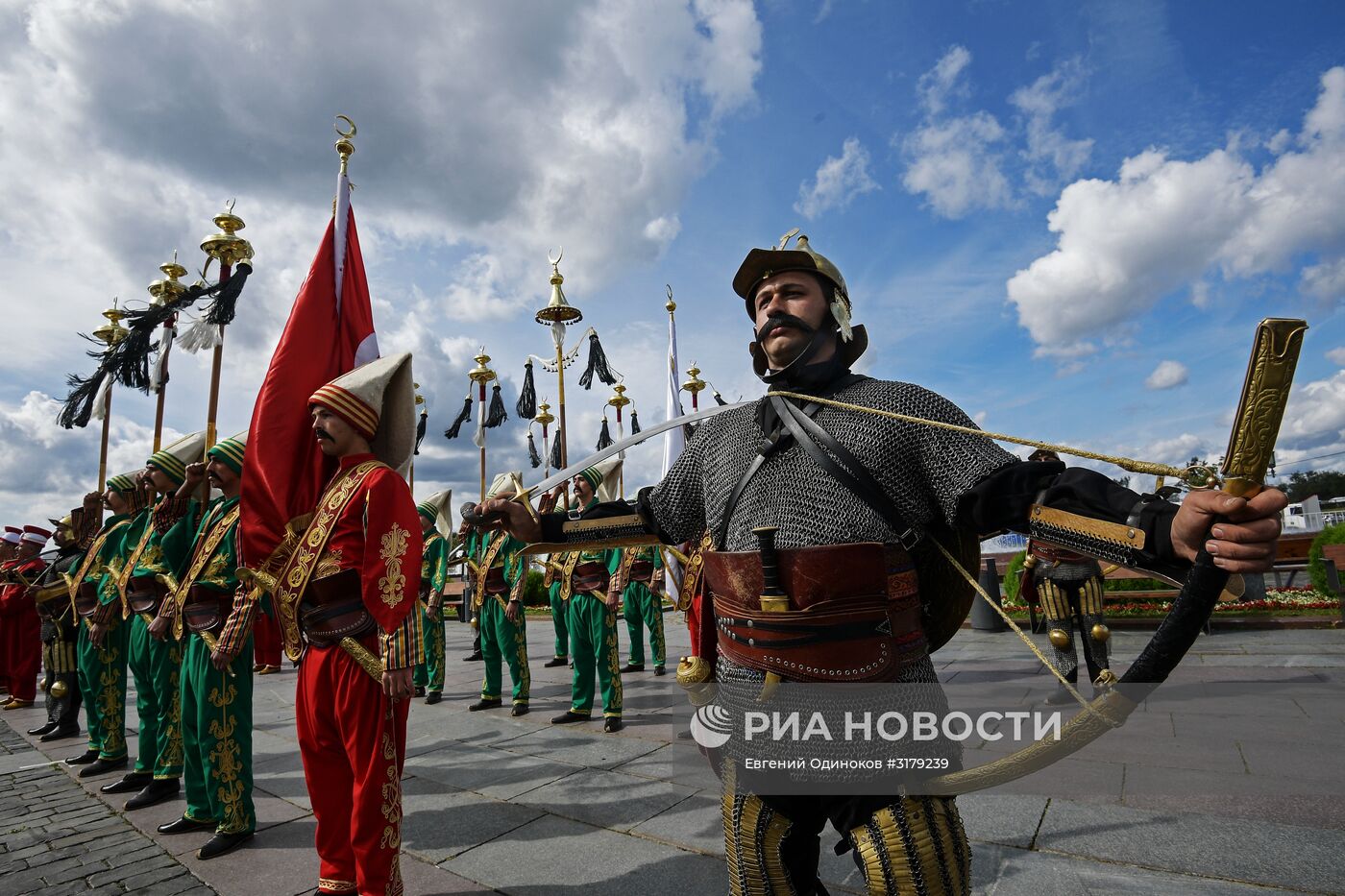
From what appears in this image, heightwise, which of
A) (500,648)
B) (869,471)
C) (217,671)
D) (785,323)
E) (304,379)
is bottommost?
(500,648)

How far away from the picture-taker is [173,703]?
4.71 m

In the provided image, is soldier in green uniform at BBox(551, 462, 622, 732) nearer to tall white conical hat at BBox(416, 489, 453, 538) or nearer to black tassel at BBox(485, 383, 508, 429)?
tall white conical hat at BBox(416, 489, 453, 538)

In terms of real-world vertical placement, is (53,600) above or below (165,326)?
below

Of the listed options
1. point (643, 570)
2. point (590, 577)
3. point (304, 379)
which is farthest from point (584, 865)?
point (643, 570)

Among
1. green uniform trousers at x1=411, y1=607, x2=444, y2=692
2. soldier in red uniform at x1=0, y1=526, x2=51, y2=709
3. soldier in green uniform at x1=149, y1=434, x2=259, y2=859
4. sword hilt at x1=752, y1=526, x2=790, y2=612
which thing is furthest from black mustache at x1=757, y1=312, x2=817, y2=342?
soldier in red uniform at x1=0, y1=526, x2=51, y2=709

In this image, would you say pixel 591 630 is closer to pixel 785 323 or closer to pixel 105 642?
pixel 105 642

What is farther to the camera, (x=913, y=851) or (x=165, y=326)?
(x=165, y=326)

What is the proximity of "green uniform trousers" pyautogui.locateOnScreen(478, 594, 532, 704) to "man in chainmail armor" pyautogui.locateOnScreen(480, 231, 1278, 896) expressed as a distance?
5.70 meters

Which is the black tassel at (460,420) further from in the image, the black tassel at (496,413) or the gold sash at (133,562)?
the gold sash at (133,562)

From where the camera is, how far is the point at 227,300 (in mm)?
5398

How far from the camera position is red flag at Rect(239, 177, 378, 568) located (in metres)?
3.40

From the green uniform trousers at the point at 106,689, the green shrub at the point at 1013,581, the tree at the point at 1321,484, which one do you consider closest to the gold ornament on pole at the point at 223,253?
the green uniform trousers at the point at 106,689

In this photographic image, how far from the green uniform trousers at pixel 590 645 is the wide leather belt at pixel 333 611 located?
3881 mm

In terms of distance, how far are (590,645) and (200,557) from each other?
3.71 m
